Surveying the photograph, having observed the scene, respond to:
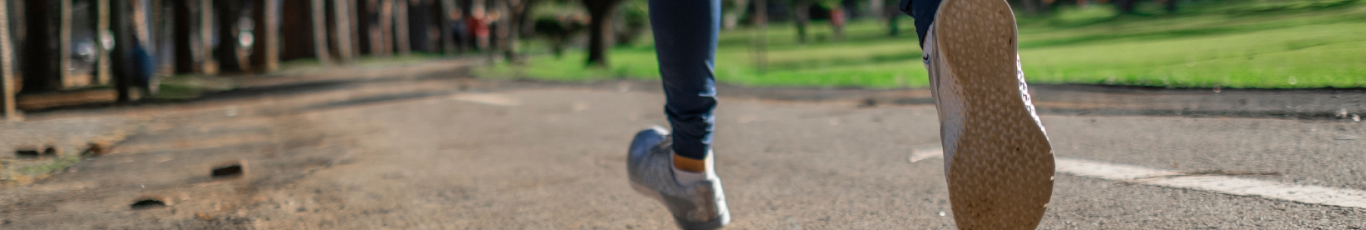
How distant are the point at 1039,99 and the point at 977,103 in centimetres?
489

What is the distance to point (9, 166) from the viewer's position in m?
4.52

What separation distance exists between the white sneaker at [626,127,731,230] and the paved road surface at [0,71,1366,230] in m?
0.33

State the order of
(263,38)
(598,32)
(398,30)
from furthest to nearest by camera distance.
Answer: (398,30)
(263,38)
(598,32)

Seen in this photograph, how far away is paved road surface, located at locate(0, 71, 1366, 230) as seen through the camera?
97.3 inches

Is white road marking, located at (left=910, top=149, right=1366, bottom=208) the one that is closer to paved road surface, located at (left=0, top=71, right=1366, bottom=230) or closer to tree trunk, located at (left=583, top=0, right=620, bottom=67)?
paved road surface, located at (left=0, top=71, right=1366, bottom=230)

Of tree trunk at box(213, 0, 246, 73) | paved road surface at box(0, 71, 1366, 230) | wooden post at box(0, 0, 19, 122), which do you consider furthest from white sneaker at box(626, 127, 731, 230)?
tree trunk at box(213, 0, 246, 73)

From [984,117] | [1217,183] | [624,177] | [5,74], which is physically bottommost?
[5,74]

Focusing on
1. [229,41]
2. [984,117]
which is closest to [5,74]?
[984,117]

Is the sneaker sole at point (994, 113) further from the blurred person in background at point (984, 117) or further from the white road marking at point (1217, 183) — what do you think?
the white road marking at point (1217, 183)

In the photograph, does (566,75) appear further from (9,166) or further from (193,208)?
(193,208)

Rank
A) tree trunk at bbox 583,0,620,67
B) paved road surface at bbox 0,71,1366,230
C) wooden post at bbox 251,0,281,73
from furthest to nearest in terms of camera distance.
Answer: wooden post at bbox 251,0,281,73
tree trunk at bbox 583,0,620,67
paved road surface at bbox 0,71,1366,230

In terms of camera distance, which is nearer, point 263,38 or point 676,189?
point 676,189

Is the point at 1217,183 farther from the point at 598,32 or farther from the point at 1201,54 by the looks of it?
the point at 598,32

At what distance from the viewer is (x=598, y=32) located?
781 inches
